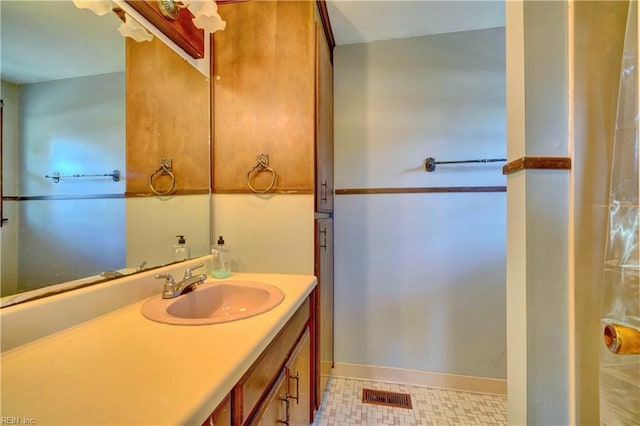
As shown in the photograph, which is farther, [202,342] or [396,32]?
[396,32]

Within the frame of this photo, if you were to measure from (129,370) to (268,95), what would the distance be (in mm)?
1236

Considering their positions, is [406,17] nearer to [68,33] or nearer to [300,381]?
[68,33]

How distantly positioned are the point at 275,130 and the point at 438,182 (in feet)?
3.60

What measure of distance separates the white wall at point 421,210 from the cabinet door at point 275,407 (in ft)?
3.16

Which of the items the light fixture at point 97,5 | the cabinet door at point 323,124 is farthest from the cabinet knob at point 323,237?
the light fixture at point 97,5

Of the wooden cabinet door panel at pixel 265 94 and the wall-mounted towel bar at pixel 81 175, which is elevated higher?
the wooden cabinet door panel at pixel 265 94

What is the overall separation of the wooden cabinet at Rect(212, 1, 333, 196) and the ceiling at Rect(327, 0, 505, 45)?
0.32 metres

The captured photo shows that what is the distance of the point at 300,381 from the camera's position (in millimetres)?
1093

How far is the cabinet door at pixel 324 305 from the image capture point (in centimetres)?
138

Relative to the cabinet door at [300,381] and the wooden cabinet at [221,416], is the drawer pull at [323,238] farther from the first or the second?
the wooden cabinet at [221,416]

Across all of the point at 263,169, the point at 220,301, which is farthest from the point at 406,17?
the point at 220,301

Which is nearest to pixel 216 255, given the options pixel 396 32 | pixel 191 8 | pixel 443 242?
pixel 191 8

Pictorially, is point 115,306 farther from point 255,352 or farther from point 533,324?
point 533,324

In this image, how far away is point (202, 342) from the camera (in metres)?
0.62
